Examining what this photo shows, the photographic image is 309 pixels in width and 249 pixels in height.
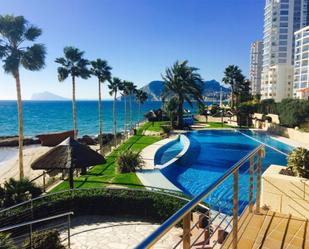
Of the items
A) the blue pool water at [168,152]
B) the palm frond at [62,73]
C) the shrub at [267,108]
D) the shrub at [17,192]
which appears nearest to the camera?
the shrub at [17,192]

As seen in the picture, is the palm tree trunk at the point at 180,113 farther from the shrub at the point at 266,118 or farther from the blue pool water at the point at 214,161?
the shrub at the point at 266,118

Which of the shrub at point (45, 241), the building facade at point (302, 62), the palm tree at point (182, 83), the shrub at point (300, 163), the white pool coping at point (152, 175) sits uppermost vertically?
the building facade at point (302, 62)

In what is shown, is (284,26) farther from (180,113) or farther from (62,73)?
(62,73)

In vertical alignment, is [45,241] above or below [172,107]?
below

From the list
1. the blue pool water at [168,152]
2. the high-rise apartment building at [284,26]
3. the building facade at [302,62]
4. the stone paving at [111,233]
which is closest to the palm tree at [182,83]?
the blue pool water at [168,152]

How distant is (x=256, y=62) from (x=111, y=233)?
5902 inches

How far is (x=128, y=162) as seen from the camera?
618 inches

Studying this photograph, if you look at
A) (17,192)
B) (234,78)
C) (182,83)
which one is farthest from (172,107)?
(17,192)

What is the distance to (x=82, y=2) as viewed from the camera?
60.5ft

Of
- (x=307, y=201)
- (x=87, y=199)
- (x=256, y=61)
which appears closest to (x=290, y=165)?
(x=307, y=201)

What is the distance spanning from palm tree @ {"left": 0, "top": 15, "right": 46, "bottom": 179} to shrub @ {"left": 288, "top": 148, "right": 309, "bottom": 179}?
49.2 feet

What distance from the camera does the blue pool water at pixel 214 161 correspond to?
42.4 feet

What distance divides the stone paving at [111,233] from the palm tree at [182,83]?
29.9 m

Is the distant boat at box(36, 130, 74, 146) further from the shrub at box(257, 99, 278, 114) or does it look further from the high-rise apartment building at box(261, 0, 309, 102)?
the high-rise apartment building at box(261, 0, 309, 102)
